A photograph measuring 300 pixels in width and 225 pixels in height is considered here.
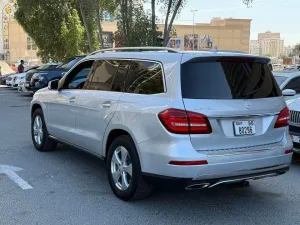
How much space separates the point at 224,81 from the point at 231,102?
0.25m

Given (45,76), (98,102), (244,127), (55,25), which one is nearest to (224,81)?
(244,127)

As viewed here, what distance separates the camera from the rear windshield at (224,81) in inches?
163

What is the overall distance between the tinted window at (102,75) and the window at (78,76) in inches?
7.8

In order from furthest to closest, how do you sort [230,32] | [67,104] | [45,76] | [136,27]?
[230,32]
[136,27]
[45,76]
[67,104]

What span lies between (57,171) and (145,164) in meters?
2.18

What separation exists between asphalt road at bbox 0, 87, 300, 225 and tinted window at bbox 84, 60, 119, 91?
4.22ft

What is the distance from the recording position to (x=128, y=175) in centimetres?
466

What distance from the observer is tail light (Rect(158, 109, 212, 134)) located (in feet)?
13.0

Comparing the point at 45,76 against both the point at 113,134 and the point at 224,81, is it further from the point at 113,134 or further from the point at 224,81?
the point at 224,81

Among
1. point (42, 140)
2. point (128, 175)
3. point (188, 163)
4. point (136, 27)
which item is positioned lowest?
point (42, 140)

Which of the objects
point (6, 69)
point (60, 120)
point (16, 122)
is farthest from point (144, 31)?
point (6, 69)

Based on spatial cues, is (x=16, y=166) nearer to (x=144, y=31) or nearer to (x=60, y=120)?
(x=60, y=120)

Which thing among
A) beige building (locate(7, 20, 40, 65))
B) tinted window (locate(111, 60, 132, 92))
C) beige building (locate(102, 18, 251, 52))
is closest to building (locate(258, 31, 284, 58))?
beige building (locate(102, 18, 251, 52))

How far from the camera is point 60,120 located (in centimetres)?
624
